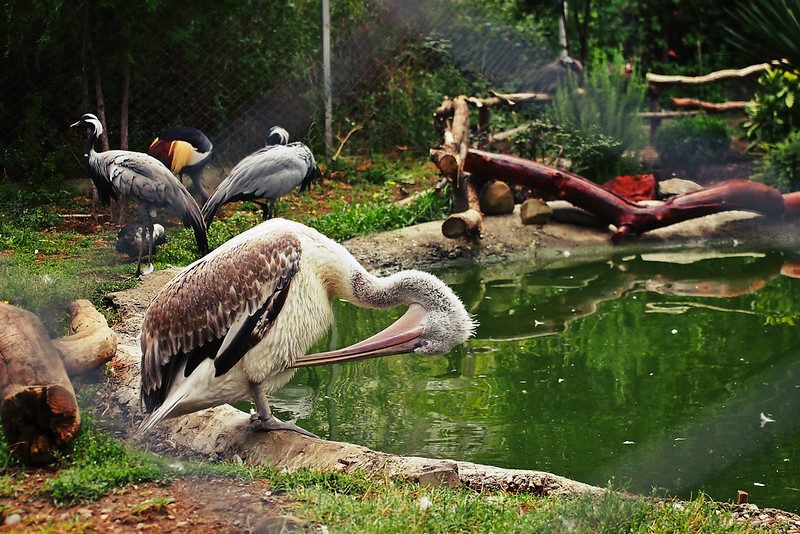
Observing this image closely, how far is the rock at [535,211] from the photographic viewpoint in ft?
30.6

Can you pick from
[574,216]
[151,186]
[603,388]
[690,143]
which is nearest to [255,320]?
[603,388]

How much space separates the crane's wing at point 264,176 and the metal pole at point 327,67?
2.94 metres

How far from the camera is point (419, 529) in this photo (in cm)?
337

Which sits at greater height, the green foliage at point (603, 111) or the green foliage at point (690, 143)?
the green foliage at point (603, 111)

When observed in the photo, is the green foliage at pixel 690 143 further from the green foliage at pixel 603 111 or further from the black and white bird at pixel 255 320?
the black and white bird at pixel 255 320

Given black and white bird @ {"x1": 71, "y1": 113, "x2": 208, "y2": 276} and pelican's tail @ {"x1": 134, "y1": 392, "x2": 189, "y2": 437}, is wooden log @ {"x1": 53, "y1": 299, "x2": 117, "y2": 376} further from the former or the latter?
black and white bird @ {"x1": 71, "y1": 113, "x2": 208, "y2": 276}

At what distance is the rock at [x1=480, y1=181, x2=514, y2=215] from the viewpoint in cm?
949

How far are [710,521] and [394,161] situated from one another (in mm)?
8837

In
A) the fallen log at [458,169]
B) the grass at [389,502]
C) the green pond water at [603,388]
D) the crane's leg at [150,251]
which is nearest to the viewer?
the grass at [389,502]

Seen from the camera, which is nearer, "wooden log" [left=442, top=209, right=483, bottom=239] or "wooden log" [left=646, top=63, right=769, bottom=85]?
"wooden log" [left=442, top=209, right=483, bottom=239]

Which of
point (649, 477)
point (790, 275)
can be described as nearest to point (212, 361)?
point (649, 477)

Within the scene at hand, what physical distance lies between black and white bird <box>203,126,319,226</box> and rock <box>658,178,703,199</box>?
388cm

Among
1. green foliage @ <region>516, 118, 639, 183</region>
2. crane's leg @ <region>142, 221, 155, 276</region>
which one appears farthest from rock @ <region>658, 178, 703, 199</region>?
crane's leg @ <region>142, 221, 155, 276</region>

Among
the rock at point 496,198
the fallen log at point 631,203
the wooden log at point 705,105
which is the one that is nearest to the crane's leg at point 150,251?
the fallen log at point 631,203
